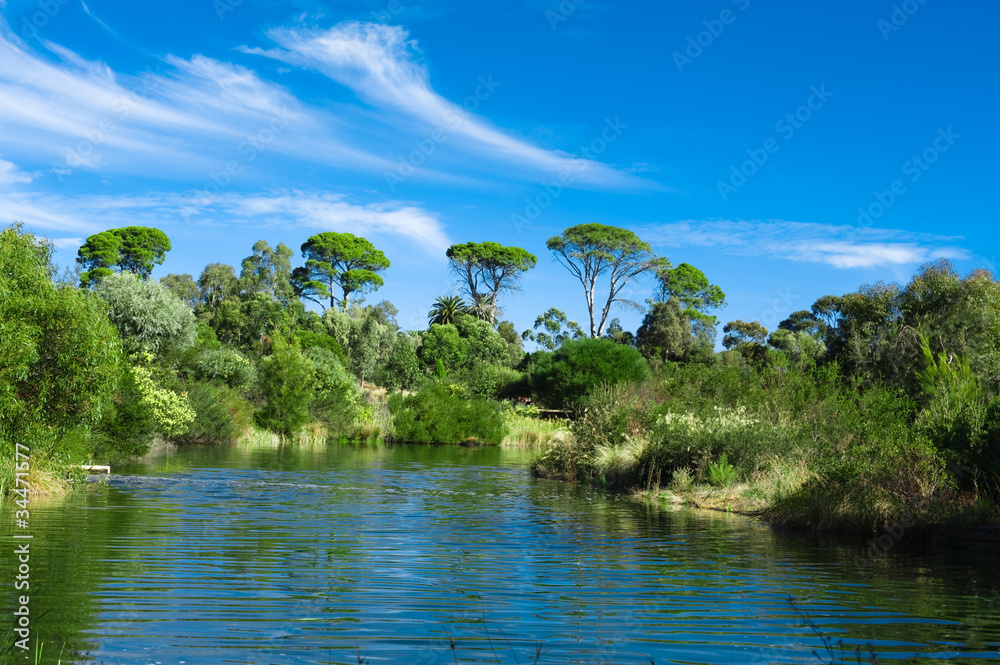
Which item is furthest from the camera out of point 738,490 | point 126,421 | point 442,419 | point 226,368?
point 442,419

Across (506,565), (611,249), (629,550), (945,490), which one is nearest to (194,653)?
(506,565)

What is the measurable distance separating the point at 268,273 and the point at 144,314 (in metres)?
40.8

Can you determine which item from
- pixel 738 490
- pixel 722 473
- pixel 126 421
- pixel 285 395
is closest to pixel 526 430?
pixel 285 395

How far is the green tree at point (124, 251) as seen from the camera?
238ft

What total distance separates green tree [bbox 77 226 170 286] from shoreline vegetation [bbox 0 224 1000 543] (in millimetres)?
230

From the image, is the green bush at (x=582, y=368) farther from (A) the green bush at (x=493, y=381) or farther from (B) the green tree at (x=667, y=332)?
(B) the green tree at (x=667, y=332)

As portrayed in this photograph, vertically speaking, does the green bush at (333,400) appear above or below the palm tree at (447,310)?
below

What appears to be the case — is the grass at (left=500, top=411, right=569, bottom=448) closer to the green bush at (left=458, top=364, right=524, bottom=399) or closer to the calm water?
the green bush at (left=458, top=364, right=524, bottom=399)

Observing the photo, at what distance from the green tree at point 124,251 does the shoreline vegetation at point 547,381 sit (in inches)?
9.1

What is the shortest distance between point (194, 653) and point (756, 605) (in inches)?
234

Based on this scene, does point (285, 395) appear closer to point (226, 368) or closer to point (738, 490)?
point (226, 368)

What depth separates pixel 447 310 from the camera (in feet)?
247

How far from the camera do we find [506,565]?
11.8 m

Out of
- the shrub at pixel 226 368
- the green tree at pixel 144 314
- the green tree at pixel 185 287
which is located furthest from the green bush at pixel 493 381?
the green tree at pixel 185 287
